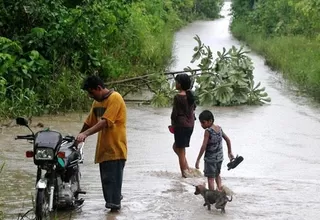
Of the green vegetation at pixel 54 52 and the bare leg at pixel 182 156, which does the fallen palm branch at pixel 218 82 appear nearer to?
the green vegetation at pixel 54 52

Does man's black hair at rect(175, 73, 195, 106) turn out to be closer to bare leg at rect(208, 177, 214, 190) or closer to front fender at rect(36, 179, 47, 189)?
bare leg at rect(208, 177, 214, 190)

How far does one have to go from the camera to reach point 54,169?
23.9 feet

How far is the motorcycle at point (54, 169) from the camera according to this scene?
6957 millimetres

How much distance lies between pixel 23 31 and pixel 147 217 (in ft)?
34.9

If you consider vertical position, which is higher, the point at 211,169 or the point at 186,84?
the point at 186,84

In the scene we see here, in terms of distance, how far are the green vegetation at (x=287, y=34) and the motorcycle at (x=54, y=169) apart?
14.4m

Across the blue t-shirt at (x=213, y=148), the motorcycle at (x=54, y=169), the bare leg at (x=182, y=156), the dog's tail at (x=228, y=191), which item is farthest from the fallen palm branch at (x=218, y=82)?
the motorcycle at (x=54, y=169)

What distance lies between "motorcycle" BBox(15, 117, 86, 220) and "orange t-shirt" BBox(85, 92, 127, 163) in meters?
0.27

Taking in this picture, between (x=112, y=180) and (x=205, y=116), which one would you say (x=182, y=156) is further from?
(x=112, y=180)

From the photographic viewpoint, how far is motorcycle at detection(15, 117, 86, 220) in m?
6.96

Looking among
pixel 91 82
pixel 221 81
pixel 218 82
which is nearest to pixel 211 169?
pixel 91 82

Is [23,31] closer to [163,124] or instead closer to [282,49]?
[163,124]

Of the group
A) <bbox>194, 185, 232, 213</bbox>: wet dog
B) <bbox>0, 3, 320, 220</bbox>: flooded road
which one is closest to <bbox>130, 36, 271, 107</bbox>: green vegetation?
<bbox>0, 3, 320, 220</bbox>: flooded road

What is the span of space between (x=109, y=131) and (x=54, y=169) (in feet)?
2.45
